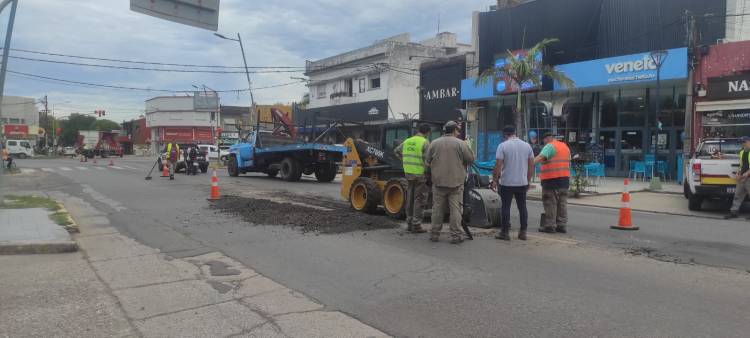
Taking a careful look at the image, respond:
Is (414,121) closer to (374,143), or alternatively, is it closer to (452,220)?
(374,143)

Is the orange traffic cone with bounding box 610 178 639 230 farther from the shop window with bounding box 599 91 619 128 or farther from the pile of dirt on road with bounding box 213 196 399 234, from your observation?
the shop window with bounding box 599 91 619 128

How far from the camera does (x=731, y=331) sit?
434 centimetres

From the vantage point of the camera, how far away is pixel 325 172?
2184 centimetres

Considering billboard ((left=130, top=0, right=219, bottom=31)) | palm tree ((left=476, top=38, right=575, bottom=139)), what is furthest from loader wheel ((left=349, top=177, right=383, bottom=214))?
palm tree ((left=476, top=38, right=575, bottom=139))

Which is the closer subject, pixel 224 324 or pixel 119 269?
pixel 224 324

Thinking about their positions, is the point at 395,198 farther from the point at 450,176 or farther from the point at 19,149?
the point at 19,149

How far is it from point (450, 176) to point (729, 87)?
15040 mm

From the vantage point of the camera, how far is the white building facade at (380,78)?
3638 cm

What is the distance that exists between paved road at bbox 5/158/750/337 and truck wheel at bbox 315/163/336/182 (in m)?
11.2

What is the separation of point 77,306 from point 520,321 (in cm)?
407

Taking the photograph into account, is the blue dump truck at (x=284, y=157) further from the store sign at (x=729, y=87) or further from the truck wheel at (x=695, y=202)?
the store sign at (x=729, y=87)

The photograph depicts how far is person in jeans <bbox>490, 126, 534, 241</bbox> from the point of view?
8180 mm

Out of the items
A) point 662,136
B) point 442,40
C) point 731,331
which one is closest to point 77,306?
point 731,331

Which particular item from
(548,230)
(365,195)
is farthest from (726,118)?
(365,195)
